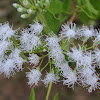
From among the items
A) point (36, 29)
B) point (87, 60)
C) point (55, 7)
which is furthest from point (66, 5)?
point (87, 60)

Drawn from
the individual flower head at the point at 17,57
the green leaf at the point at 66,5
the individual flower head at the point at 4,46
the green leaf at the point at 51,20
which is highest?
the green leaf at the point at 66,5

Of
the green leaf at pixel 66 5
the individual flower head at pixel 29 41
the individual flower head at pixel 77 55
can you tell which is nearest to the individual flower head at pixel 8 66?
the individual flower head at pixel 29 41

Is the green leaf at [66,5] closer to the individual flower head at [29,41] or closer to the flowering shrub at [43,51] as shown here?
the flowering shrub at [43,51]

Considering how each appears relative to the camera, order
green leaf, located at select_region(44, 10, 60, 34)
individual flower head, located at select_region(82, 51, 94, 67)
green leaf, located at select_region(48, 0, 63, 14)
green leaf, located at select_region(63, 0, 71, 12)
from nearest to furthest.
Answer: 1. individual flower head, located at select_region(82, 51, 94, 67)
2. green leaf, located at select_region(44, 10, 60, 34)
3. green leaf, located at select_region(48, 0, 63, 14)
4. green leaf, located at select_region(63, 0, 71, 12)

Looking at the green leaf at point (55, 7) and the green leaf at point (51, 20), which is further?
the green leaf at point (55, 7)

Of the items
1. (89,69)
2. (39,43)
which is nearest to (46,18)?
(39,43)

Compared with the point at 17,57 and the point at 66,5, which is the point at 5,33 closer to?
the point at 17,57

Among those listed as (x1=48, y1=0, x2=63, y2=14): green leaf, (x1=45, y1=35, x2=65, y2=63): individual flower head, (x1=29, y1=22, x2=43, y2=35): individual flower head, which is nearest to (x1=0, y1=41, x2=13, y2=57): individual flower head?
(x1=29, y1=22, x2=43, y2=35): individual flower head

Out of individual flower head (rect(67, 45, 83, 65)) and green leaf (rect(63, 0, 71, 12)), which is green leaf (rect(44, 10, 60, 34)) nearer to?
individual flower head (rect(67, 45, 83, 65))

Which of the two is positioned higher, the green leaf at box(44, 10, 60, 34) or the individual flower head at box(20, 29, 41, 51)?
the green leaf at box(44, 10, 60, 34)

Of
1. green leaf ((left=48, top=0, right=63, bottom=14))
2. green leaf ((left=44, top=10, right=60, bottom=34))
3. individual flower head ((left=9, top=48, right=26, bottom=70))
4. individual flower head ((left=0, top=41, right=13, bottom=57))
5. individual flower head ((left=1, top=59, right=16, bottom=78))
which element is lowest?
individual flower head ((left=1, top=59, right=16, bottom=78))

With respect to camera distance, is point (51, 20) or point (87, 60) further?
point (51, 20)

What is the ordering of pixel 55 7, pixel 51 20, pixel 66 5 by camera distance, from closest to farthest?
1. pixel 51 20
2. pixel 55 7
3. pixel 66 5
